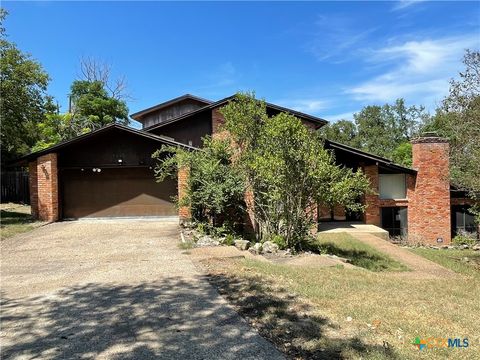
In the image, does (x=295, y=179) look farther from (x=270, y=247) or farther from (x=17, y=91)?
(x=17, y=91)

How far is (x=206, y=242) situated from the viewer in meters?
10.9

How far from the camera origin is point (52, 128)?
3169cm

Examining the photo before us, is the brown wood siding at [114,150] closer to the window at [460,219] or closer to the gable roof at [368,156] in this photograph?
the gable roof at [368,156]

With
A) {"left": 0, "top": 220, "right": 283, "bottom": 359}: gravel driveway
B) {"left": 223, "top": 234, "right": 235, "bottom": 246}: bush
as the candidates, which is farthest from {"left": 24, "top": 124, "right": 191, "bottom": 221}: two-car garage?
{"left": 0, "top": 220, "right": 283, "bottom": 359}: gravel driveway

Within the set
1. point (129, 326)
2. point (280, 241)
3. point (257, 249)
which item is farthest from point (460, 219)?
point (129, 326)

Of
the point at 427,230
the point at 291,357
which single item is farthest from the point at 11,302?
the point at 427,230

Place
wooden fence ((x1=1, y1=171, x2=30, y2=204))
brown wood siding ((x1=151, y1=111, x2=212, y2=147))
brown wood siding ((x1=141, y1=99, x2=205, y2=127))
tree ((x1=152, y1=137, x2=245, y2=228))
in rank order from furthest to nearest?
brown wood siding ((x1=141, y1=99, x2=205, y2=127)) → wooden fence ((x1=1, y1=171, x2=30, y2=204)) → brown wood siding ((x1=151, y1=111, x2=212, y2=147)) → tree ((x1=152, y1=137, x2=245, y2=228))

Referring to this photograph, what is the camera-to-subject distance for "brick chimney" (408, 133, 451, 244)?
18.7 m

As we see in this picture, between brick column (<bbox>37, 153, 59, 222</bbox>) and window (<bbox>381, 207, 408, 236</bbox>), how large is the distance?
48.6 feet

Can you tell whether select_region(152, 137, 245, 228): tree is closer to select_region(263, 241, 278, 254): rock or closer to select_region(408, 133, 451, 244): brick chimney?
select_region(263, 241, 278, 254): rock

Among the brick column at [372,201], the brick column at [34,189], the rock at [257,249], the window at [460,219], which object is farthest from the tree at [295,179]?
the window at [460,219]

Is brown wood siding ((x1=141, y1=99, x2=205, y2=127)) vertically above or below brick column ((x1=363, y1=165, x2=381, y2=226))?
above

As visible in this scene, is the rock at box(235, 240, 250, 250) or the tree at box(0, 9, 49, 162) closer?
the rock at box(235, 240, 250, 250)

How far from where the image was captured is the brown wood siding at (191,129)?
18.7 metres
